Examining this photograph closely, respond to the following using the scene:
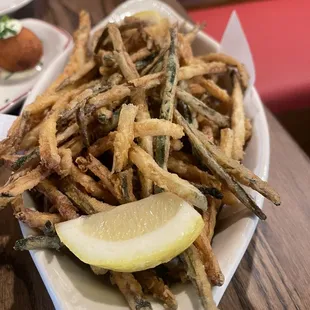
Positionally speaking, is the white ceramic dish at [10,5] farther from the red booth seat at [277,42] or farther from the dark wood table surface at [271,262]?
the dark wood table surface at [271,262]

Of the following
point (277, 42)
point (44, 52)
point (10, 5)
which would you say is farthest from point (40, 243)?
point (277, 42)

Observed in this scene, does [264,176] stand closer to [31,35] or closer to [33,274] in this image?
[33,274]

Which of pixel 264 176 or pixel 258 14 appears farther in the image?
pixel 258 14

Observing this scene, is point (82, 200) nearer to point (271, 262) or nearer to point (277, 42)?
point (271, 262)

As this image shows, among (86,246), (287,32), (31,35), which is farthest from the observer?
(287,32)

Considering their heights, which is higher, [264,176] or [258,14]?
[264,176]

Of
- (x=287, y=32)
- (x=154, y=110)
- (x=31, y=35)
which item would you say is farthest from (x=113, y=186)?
(x=287, y=32)

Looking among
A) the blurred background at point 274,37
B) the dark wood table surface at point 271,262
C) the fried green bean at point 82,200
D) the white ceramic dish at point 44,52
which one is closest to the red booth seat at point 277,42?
the blurred background at point 274,37
